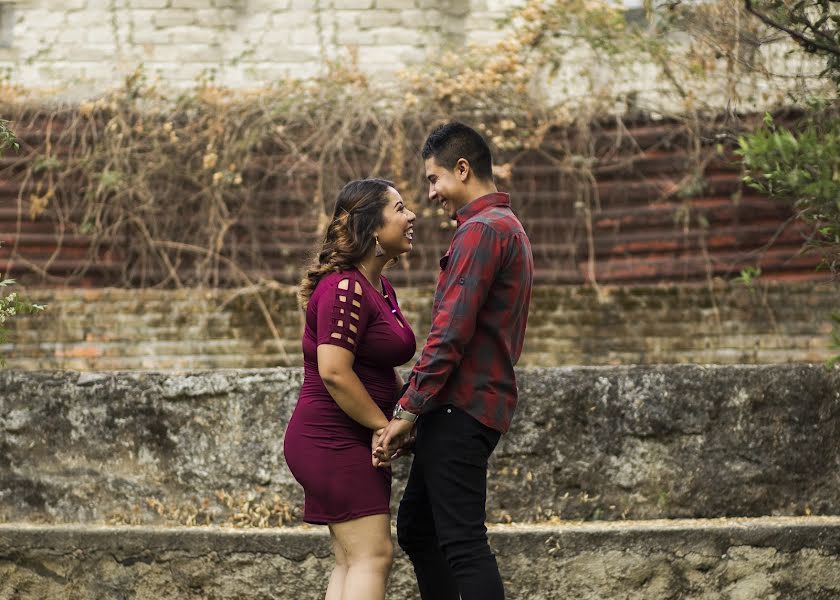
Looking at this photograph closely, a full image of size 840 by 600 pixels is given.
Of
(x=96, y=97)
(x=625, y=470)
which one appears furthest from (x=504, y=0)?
(x=625, y=470)

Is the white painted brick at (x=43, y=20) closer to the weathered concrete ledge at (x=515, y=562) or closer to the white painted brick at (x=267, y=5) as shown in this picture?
the white painted brick at (x=267, y=5)

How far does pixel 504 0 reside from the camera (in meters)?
12.7

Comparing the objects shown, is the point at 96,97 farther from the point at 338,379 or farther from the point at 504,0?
the point at 338,379

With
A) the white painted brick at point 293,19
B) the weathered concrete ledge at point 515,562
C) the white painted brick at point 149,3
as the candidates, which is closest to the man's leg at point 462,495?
the weathered concrete ledge at point 515,562

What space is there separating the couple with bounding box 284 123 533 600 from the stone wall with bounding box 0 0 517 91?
8846 millimetres

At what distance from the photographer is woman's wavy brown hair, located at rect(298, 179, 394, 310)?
3.83 metres

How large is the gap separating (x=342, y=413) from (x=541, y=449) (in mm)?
1598

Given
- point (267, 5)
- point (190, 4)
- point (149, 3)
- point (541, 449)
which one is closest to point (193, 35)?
point (190, 4)

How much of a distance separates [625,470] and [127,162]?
17.8ft

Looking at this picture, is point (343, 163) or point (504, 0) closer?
point (343, 163)

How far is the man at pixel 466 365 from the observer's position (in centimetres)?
359

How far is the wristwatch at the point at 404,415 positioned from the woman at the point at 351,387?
0.11 metres

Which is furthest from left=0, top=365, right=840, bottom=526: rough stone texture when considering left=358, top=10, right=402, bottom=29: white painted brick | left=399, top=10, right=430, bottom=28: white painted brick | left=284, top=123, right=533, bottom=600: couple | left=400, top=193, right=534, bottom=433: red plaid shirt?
left=399, top=10, right=430, bottom=28: white painted brick

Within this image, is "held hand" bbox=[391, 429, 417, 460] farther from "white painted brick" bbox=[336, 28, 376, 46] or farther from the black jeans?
"white painted brick" bbox=[336, 28, 376, 46]
